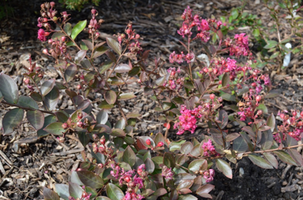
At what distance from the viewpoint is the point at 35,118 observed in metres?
1.32

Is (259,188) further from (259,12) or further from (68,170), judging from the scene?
(259,12)

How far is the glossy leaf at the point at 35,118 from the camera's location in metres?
1.30

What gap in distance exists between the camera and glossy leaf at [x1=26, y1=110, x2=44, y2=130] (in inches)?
51.1

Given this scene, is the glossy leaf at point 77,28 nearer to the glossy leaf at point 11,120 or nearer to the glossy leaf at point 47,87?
the glossy leaf at point 47,87

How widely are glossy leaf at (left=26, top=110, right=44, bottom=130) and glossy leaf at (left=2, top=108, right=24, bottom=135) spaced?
39 mm

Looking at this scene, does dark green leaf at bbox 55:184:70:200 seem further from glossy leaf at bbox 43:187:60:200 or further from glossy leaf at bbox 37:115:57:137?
glossy leaf at bbox 37:115:57:137

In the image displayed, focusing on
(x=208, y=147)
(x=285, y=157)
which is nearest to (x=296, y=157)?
(x=285, y=157)

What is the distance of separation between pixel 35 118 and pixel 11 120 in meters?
0.10

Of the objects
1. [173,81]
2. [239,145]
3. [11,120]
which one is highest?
[11,120]

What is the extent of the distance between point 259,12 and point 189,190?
10.9 ft

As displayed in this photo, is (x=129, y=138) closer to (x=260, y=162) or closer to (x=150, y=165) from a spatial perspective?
(x=150, y=165)

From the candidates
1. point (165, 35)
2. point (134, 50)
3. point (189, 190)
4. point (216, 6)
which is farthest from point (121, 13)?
point (189, 190)

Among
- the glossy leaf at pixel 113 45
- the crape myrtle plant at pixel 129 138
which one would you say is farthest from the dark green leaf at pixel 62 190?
the glossy leaf at pixel 113 45

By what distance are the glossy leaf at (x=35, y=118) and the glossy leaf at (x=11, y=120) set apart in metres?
0.04
